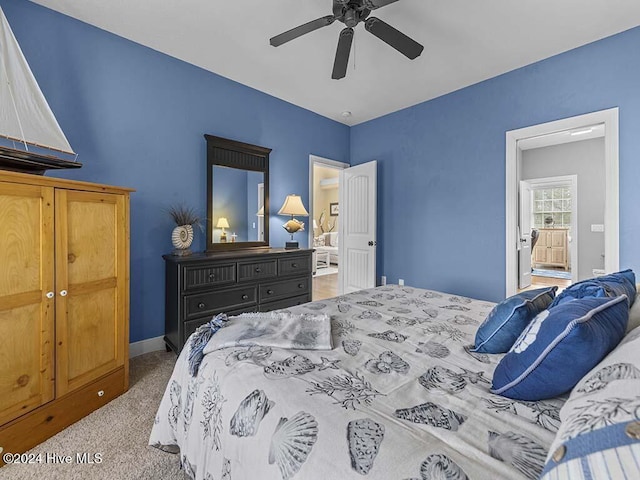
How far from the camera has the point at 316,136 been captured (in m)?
4.29

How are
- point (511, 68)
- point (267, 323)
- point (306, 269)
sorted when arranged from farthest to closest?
point (306, 269) → point (511, 68) → point (267, 323)

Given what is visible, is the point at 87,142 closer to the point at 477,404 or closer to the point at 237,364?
the point at 237,364

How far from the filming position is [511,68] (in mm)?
Answer: 3111

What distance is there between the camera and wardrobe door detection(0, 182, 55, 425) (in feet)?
4.74

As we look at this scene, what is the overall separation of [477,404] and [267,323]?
958 millimetres

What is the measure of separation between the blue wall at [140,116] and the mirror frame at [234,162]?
0.08 m

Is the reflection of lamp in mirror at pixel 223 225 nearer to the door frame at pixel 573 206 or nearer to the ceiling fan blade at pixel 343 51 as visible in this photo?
the ceiling fan blade at pixel 343 51

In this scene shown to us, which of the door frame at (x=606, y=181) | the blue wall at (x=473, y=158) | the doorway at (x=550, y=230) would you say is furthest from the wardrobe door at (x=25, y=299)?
the doorway at (x=550, y=230)

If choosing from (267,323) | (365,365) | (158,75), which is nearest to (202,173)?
(158,75)

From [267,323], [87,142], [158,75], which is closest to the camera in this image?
[267,323]

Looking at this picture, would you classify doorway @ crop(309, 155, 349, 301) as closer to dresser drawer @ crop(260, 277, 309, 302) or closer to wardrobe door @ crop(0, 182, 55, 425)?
dresser drawer @ crop(260, 277, 309, 302)

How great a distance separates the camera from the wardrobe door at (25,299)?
1.45 meters

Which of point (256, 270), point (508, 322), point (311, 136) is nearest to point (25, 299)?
point (256, 270)

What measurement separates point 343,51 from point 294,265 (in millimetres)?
2101
